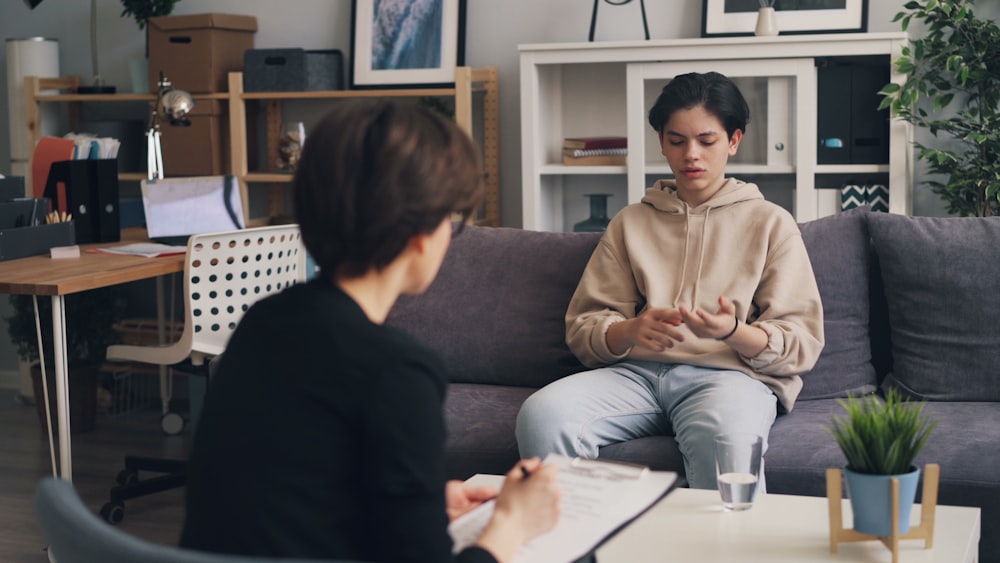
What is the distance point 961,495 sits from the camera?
2197 millimetres

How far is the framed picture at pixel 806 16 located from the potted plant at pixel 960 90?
0.18 metres

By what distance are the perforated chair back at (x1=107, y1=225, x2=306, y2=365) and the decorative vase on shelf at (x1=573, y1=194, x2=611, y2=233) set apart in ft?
3.36

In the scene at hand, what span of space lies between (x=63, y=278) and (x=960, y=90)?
2.58m

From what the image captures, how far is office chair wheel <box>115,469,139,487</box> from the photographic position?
11.0 feet

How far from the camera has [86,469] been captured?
370cm

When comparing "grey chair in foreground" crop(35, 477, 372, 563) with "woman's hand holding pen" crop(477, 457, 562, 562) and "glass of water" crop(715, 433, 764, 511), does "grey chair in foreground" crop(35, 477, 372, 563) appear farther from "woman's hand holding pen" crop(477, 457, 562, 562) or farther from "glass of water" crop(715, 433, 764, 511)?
"glass of water" crop(715, 433, 764, 511)

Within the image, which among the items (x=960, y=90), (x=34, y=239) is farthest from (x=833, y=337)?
(x=34, y=239)

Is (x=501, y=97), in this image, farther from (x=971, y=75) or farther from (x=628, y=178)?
(x=971, y=75)

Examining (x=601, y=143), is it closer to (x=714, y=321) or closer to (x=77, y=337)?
(x=714, y=321)

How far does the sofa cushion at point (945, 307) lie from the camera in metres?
2.54

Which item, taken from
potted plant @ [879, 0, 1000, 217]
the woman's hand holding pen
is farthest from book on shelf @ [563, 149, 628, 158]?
the woman's hand holding pen

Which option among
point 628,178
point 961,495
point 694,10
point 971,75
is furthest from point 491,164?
point 961,495

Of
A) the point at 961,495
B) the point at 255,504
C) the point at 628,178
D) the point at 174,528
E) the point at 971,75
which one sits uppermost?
the point at 971,75

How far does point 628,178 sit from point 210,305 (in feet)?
4.53
